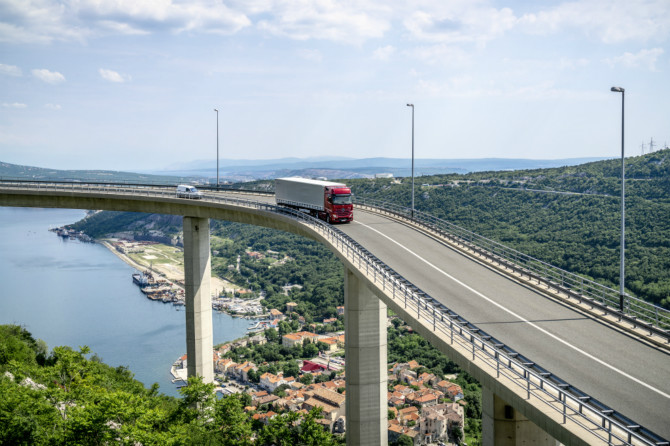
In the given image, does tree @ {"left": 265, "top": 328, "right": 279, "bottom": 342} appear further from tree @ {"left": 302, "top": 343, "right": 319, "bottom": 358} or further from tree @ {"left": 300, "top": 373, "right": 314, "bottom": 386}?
tree @ {"left": 300, "top": 373, "right": 314, "bottom": 386}

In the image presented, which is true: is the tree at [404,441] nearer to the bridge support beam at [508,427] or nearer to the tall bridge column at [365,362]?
the tall bridge column at [365,362]

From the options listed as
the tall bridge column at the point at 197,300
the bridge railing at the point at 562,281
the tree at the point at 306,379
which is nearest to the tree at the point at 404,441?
the tall bridge column at the point at 197,300

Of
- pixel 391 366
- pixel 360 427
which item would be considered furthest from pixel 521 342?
pixel 391 366

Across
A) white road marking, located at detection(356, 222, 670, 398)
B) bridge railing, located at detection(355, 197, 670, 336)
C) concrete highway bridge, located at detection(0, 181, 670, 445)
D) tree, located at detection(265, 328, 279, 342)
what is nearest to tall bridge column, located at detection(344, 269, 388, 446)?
concrete highway bridge, located at detection(0, 181, 670, 445)

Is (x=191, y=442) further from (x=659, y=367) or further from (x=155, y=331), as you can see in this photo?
(x=155, y=331)

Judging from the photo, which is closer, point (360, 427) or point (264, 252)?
point (360, 427)

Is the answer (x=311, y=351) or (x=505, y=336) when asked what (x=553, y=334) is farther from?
(x=311, y=351)
